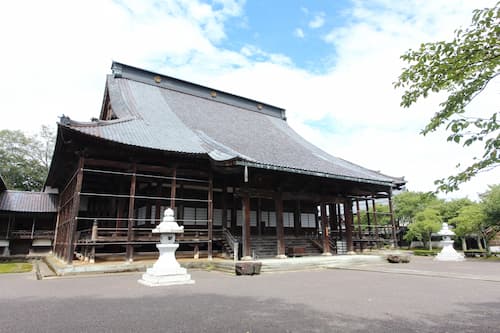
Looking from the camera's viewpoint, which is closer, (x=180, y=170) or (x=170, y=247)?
(x=170, y=247)

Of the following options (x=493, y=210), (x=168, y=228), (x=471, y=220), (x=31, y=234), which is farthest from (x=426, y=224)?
(x=31, y=234)

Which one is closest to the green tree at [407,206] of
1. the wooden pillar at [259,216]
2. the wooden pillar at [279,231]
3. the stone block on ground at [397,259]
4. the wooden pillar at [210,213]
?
the stone block on ground at [397,259]

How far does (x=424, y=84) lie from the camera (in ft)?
10.4

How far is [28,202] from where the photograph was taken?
63.9 ft

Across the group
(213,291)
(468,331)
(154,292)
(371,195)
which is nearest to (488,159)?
(468,331)

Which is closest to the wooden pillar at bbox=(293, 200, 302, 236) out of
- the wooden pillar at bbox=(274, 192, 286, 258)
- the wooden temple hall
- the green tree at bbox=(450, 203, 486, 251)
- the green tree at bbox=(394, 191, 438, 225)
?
the wooden temple hall

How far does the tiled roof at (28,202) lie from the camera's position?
1867cm

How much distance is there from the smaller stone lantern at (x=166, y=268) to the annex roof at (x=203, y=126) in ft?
11.4

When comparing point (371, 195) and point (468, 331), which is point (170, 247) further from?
point (371, 195)

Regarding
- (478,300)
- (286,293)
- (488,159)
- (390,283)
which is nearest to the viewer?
(488,159)

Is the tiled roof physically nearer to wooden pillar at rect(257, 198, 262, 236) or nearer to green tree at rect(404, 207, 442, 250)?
wooden pillar at rect(257, 198, 262, 236)

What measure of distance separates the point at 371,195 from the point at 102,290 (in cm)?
1358

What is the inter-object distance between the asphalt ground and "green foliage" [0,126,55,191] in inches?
1197

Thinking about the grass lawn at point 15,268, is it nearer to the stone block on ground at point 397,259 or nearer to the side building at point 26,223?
the side building at point 26,223
